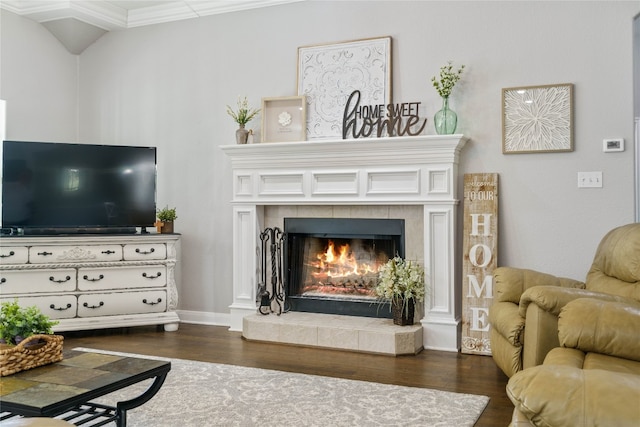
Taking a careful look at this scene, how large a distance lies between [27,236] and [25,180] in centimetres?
52

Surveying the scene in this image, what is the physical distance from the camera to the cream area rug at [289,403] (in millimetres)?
2713

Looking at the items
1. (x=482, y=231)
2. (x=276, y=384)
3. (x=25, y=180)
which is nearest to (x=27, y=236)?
(x=25, y=180)

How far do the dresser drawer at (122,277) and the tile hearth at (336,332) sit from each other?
3.07 feet

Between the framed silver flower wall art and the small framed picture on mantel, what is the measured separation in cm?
165

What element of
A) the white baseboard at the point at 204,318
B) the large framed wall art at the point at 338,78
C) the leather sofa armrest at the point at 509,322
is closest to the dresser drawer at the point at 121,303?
the white baseboard at the point at 204,318

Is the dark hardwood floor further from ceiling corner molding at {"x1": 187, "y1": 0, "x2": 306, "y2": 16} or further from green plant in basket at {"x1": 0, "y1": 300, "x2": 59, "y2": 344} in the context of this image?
ceiling corner molding at {"x1": 187, "y1": 0, "x2": 306, "y2": 16}

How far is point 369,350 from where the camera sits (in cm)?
411

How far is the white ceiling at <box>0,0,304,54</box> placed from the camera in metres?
5.17

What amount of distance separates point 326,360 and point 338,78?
7.55 ft

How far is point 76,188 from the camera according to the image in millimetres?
4859

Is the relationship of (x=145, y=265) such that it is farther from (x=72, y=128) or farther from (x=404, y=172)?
(x=404, y=172)

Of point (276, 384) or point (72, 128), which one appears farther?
point (72, 128)

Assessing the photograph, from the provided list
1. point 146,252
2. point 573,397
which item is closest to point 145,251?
point 146,252

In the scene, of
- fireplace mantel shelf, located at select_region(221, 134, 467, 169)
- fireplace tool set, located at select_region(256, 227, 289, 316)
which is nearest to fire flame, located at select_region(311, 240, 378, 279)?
fireplace tool set, located at select_region(256, 227, 289, 316)
